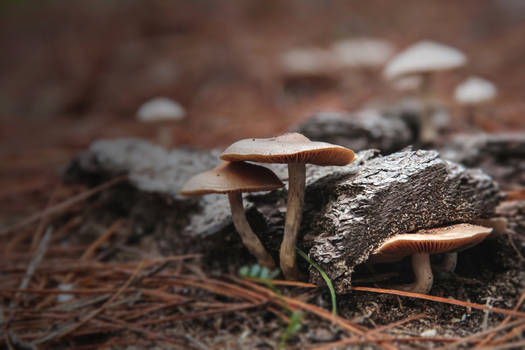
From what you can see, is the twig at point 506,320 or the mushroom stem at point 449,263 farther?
the mushroom stem at point 449,263

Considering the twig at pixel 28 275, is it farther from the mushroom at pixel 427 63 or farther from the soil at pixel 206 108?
the mushroom at pixel 427 63

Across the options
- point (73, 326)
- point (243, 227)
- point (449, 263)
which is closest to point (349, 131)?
point (449, 263)

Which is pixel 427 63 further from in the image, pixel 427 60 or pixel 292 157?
pixel 292 157

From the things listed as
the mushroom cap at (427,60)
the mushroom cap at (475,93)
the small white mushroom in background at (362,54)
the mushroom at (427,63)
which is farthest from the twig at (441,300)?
the small white mushroom in background at (362,54)

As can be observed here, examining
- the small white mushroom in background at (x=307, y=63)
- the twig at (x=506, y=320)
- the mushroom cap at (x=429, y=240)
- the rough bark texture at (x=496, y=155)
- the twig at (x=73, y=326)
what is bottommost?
the twig at (x=73, y=326)

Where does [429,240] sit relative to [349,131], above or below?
below

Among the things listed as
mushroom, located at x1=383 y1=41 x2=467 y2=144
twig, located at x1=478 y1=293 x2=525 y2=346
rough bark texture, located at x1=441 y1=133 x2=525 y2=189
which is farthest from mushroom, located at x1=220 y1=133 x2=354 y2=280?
mushroom, located at x1=383 y1=41 x2=467 y2=144

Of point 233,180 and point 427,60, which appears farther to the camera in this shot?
point 427,60
